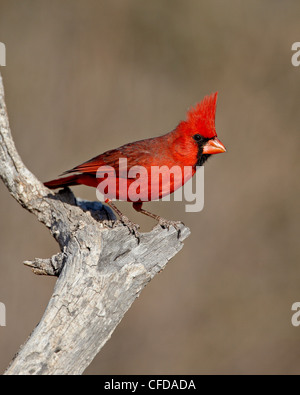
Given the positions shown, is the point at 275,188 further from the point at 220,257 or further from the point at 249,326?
the point at 249,326

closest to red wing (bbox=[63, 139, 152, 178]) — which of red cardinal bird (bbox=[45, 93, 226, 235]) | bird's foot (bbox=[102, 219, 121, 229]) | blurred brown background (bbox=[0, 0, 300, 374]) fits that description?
red cardinal bird (bbox=[45, 93, 226, 235])

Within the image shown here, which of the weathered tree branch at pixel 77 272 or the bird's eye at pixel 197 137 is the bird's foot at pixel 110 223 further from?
the bird's eye at pixel 197 137

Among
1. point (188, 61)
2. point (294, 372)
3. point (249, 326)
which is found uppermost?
point (188, 61)

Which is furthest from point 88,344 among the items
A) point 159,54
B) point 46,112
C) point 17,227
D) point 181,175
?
point 159,54

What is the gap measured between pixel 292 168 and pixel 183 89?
1079mm

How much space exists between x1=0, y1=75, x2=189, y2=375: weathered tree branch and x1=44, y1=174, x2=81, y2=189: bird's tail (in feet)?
0.47

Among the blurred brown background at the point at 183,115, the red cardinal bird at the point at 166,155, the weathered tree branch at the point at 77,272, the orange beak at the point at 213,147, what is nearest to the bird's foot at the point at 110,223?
the red cardinal bird at the point at 166,155

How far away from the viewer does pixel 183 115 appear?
511 cm

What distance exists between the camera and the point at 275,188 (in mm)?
5184

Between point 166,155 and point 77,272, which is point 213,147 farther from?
point 77,272

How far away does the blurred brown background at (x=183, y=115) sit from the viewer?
509 centimetres

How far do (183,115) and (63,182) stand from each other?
5.36 ft

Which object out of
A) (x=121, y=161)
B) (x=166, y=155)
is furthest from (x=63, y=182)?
(x=166, y=155)

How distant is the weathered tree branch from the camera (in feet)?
8.52
